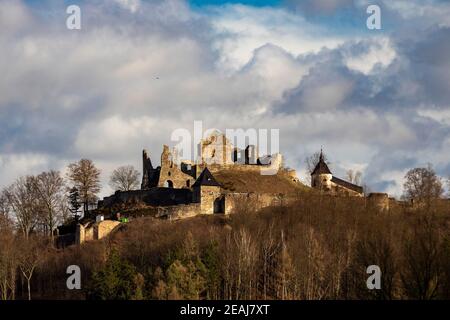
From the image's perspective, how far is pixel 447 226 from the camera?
79.7 metres

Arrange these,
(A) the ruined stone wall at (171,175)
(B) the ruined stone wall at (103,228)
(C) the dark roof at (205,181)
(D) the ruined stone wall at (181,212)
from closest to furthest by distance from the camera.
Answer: (B) the ruined stone wall at (103,228) < (D) the ruined stone wall at (181,212) < (C) the dark roof at (205,181) < (A) the ruined stone wall at (171,175)

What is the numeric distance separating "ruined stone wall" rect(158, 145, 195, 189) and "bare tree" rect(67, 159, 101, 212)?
564 cm

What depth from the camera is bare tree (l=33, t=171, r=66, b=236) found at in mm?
97750

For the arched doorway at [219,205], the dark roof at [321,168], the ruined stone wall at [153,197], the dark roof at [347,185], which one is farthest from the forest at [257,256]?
the dark roof at [321,168]

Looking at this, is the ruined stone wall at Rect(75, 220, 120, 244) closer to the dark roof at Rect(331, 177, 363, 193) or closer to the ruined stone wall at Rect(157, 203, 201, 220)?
the ruined stone wall at Rect(157, 203, 201, 220)

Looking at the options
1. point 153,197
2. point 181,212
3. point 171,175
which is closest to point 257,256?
point 181,212

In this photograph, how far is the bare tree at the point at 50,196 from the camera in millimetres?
97750

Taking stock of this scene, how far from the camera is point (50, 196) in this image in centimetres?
9806

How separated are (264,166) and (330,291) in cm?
4206

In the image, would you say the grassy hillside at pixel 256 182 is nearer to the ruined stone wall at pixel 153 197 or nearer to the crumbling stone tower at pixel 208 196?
the ruined stone wall at pixel 153 197

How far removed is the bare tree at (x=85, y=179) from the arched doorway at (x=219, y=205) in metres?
14.6

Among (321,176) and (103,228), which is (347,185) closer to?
(321,176)

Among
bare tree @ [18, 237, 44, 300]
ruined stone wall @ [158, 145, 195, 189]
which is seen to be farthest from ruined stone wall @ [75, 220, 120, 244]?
ruined stone wall @ [158, 145, 195, 189]
